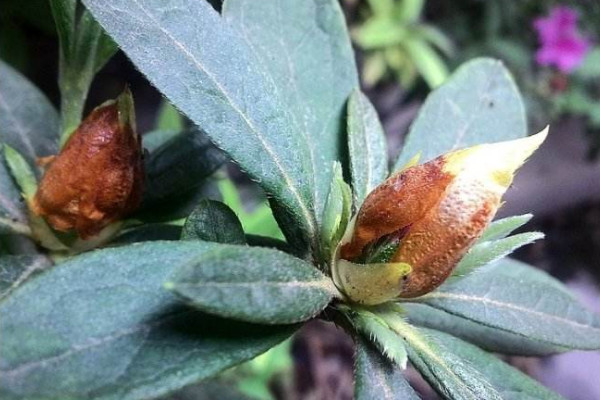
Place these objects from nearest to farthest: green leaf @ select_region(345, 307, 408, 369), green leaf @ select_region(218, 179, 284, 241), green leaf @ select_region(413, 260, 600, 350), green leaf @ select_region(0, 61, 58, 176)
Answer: green leaf @ select_region(345, 307, 408, 369)
green leaf @ select_region(413, 260, 600, 350)
green leaf @ select_region(0, 61, 58, 176)
green leaf @ select_region(218, 179, 284, 241)

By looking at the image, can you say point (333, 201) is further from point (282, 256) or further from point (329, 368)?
point (329, 368)

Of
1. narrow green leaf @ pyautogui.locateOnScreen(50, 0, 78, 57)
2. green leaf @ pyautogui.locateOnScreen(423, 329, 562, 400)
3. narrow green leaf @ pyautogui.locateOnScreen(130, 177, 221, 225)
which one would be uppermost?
narrow green leaf @ pyautogui.locateOnScreen(50, 0, 78, 57)

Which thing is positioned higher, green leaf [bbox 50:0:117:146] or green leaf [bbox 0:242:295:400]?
green leaf [bbox 50:0:117:146]

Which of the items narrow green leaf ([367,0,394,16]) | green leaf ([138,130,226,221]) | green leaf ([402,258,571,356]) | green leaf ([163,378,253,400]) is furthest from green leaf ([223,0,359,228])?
narrow green leaf ([367,0,394,16])

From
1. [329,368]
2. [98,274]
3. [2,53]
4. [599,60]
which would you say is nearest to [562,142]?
[599,60]

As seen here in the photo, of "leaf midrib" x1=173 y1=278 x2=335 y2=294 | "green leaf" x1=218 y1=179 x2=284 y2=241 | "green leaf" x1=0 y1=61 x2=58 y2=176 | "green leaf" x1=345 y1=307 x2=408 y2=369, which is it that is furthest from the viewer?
"green leaf" x1=218 y1=179 x2=284 y2=241

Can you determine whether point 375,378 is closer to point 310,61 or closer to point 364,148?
point 364,148

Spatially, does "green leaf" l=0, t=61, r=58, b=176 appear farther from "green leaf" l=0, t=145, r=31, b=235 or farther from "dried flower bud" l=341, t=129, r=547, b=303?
"dried flower bud" l=341, t=129, r=547, b=303

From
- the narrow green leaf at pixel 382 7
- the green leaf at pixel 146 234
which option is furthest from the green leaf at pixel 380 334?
the narrow green leaf at pixel 382 7

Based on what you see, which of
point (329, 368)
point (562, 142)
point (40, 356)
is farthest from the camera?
point (562, 142)
